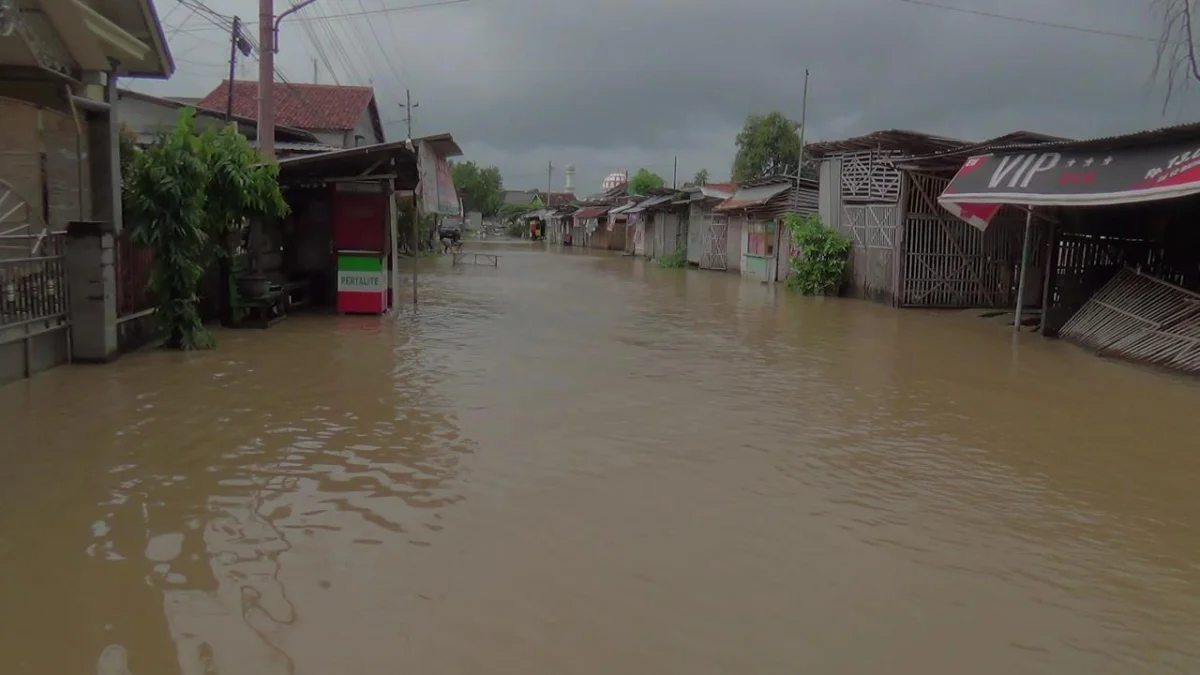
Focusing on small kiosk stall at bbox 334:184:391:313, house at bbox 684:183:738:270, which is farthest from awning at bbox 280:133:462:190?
house at bbox 684:183:738:270

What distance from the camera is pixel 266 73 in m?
15.8

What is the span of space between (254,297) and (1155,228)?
50.4ft

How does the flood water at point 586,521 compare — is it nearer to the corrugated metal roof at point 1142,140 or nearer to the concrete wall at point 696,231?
the corrugated metal roof at point 1142,140

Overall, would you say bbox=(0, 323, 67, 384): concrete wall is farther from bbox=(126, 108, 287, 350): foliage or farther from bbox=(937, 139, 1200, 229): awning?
bbox=(937, 139, 1200, 229): awning

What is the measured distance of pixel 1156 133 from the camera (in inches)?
443

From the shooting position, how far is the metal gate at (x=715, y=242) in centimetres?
3288

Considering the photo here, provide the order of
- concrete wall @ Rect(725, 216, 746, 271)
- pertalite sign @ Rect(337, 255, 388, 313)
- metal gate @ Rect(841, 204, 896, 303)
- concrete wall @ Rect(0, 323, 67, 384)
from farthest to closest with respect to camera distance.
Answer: concrete wall @ Rect(725, 216, 746, 271), metal gate @ Rect(841, 204, 896, 303), pertalite sign @ Rect(337, 255, 388, 313), concrete wall @ Rect(0, 323, 67, 384)

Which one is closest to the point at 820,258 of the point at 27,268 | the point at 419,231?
the point at 27,268

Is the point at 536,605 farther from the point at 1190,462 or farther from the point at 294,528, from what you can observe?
the point at 1190,462

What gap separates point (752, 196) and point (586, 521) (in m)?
24.5

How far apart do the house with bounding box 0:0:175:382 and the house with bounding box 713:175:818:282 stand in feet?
62.2

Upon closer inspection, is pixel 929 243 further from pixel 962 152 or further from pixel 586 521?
pixel 586 521

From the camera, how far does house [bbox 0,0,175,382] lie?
827 cm

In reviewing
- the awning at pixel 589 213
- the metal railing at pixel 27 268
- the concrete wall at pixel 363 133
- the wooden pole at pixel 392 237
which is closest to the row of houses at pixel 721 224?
the awning at pixel 589 213
